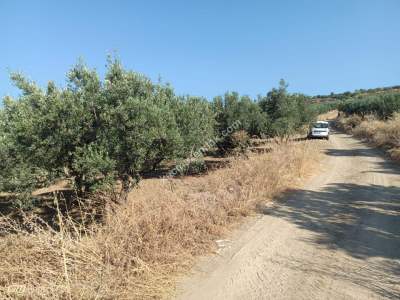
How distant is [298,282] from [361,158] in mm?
14509

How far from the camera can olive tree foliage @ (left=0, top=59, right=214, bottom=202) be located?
847cm

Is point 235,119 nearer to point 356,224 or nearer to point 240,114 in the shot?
point 240,114

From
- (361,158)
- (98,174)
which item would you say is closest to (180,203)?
(98,174)

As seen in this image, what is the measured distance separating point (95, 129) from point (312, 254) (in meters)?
6.30

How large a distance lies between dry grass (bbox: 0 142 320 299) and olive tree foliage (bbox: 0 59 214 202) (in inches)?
103

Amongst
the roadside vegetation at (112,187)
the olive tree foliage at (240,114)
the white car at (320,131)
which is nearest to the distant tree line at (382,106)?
the white car at (320,131)

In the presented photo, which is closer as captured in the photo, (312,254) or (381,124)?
(312,254)

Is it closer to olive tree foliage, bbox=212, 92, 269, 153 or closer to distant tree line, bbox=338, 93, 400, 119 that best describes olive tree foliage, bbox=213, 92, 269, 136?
olive tree foliage, bbox=212, 92, 269, 153

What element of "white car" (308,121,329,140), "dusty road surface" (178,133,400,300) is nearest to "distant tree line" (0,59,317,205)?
"dusty road surface" (178,133,400,300)

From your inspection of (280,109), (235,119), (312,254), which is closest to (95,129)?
(312,254)

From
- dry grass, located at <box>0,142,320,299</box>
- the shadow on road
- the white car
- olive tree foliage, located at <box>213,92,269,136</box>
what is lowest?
the shadow on road

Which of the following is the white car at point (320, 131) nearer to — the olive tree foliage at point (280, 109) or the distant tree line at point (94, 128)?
the olive tree foliage at point (280, 109)

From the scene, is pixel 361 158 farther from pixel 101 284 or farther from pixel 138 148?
pixel 101 284

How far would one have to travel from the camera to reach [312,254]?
5.15m
